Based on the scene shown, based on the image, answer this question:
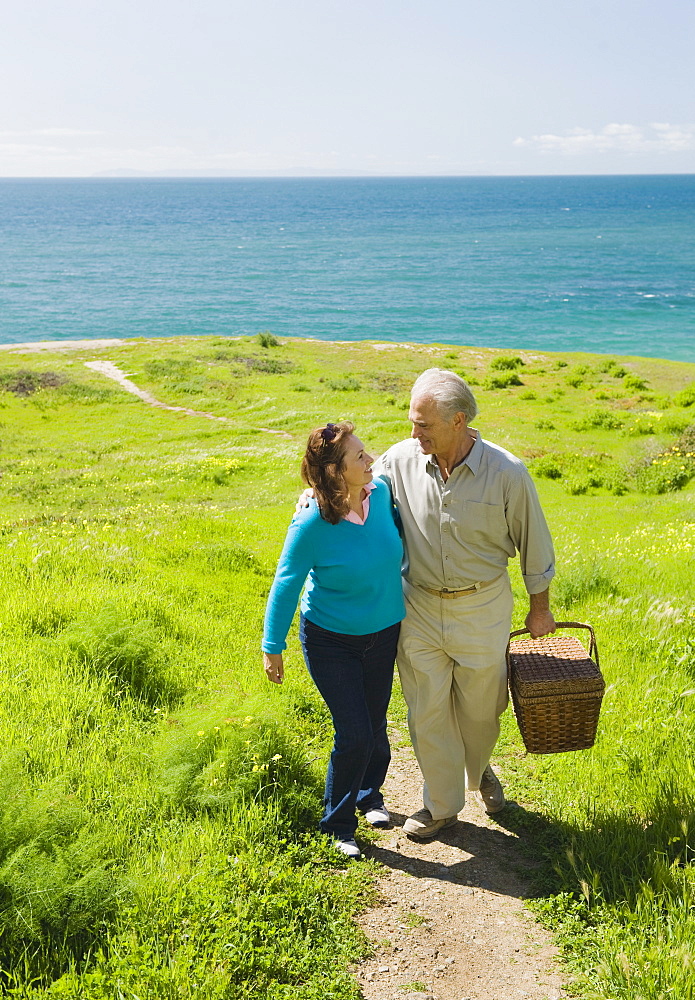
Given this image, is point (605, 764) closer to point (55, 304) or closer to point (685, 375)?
point (685, 375)

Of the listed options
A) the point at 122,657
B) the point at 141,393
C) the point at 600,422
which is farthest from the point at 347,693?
the point at 141,393

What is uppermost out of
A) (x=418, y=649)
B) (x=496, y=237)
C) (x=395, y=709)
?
(x=496, y=237)

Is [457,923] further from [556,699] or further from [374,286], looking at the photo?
[374,286]

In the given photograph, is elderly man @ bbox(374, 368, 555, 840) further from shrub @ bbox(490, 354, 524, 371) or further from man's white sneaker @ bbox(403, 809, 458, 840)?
shrub @ bbox(490, 354, 524, 371)

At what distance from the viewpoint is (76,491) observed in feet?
67.6

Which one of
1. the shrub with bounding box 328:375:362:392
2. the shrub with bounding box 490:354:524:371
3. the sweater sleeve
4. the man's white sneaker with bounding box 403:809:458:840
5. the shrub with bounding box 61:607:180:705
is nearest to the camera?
the sweater sleeve

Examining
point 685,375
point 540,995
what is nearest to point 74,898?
point 540,995

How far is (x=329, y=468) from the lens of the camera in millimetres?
4527

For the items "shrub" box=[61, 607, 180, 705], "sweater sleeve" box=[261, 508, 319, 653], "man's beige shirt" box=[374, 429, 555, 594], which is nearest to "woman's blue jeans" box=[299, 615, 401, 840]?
"sweater sleeve" box=[261, 508, 319, 653]

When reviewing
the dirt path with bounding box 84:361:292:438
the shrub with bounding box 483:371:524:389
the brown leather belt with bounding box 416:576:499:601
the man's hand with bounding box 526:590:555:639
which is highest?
the brown leather belt with bounding box 416:576:499:601

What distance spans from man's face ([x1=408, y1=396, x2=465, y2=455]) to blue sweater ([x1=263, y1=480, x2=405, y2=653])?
1.35 ft

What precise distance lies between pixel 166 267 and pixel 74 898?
12155 centimetres

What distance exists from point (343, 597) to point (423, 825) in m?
1.69

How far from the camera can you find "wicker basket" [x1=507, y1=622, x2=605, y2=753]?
4.86 metres
